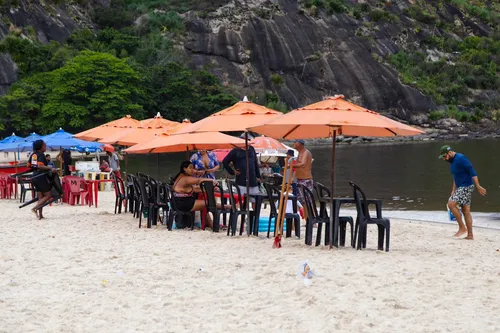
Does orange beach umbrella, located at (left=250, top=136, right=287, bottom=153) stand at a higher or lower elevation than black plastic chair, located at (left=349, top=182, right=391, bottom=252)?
higher

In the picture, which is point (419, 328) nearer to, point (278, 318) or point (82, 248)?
point (278, 318)

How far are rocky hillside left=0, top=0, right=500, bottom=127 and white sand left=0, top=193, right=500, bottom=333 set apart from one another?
2470 inches

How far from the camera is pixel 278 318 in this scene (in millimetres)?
5895

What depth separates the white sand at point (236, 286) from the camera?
5789mm

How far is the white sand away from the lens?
579 centimetres

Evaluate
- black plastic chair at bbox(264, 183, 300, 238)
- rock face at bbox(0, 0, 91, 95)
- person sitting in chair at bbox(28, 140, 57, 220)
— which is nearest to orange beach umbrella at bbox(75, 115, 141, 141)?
person sitting in chair at bbox(28, 140, 57, 220)

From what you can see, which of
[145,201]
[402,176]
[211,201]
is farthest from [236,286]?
[402,176]

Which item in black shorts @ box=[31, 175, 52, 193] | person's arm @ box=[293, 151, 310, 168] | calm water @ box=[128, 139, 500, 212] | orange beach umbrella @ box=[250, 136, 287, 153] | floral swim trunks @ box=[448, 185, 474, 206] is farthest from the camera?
calm water @ box=[128, 139, 500, 212]

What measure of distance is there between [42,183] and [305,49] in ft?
241

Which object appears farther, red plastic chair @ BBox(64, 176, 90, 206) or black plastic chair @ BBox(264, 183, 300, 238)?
red plastic chair @ BBox(64, 176, 90, 206)

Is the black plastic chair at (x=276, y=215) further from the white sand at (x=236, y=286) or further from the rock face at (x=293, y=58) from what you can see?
the rock face at (x=293, y=58)

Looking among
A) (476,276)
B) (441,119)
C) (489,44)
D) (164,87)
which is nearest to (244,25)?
(164,87)

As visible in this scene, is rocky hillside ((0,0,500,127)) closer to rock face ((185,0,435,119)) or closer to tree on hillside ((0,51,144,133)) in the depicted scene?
rock face ((185,0,435,119))

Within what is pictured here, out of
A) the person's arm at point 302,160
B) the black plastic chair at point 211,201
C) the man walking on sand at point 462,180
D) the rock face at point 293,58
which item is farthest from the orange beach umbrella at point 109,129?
the rock face at point 293,58
